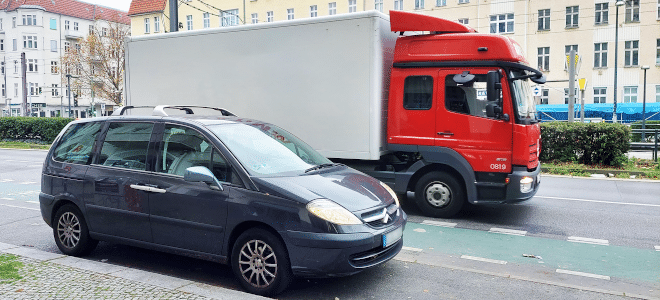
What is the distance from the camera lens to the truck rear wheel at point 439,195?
815 cm

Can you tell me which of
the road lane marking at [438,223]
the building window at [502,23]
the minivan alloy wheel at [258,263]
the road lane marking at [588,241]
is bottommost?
the road lane marking at [588,241]

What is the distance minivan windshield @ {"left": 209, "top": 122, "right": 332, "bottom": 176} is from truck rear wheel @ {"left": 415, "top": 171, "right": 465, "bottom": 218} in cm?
287

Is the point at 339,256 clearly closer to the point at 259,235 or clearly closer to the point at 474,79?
the point at 259,235

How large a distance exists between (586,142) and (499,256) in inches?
376

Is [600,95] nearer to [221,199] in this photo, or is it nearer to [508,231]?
[508,231]

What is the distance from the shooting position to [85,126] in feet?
20.4

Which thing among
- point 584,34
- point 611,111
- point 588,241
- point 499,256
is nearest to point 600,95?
point 584,34

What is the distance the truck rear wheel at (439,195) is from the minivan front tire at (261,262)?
13.5 ft

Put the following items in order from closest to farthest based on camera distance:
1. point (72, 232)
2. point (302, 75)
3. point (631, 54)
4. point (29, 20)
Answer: point (72, 232) → point (302, 75) → point (631, 54) → point (29, 20)

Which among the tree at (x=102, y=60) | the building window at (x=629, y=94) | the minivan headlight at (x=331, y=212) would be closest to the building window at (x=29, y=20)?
the tree at (x=102, y=60)

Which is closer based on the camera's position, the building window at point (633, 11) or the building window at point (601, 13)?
the building window at point (633, 11)

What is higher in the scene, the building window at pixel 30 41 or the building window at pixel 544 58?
the building window at pixel 30 41

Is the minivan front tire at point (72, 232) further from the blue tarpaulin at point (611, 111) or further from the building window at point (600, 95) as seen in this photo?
the building window at point (600, 95)

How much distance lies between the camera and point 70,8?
74125mm
